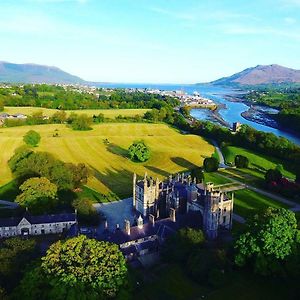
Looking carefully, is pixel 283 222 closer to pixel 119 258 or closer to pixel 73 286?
pixel 119 258

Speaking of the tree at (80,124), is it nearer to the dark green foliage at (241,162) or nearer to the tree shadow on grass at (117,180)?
the tree shadow on grass at (117,180)

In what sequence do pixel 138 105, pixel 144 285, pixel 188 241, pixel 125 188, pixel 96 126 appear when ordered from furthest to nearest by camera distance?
pixel 138 105 → pixel 96 126 → pixel 125 188 → pixel 188 241 → pixel 144 285

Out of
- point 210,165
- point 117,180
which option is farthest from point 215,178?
point 117,180

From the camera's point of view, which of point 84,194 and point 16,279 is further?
point 84,194

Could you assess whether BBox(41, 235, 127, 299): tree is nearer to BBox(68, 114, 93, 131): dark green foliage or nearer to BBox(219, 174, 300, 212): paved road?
BBox(219, 174, 300, 212): paved road

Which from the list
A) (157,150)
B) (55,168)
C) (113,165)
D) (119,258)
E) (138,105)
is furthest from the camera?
(138,105)

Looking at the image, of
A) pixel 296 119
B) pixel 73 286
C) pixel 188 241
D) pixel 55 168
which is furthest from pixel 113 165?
pixel 296 119

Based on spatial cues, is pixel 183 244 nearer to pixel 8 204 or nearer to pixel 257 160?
pixel 8 204
